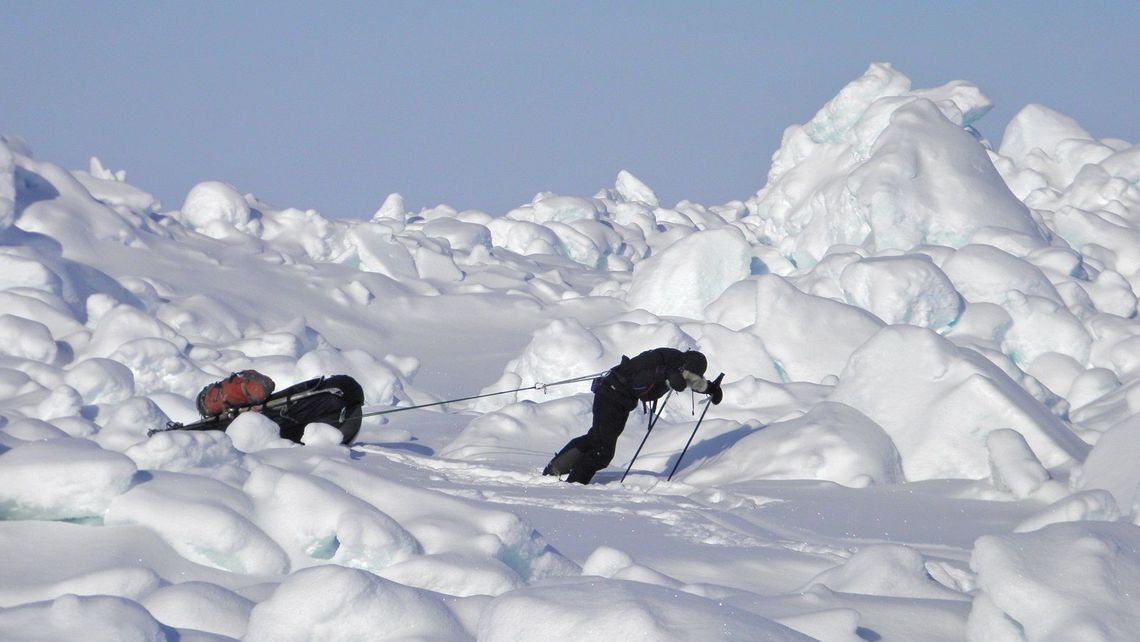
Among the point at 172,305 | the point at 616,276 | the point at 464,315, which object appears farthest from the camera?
the point at 616,276

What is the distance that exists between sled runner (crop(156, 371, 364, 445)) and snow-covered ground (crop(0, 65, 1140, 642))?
31 centimetres

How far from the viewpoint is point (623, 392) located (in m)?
7.75

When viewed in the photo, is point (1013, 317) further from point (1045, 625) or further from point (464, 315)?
point (1045, 625)

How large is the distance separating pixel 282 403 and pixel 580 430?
2650 millimetres

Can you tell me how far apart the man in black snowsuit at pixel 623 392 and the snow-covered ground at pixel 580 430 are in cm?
30

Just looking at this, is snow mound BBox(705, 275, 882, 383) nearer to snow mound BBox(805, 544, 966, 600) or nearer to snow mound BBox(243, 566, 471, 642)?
snow mound BBox(805, 544, 966, 600)

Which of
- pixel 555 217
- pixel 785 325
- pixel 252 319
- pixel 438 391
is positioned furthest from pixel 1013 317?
pixel 555 217

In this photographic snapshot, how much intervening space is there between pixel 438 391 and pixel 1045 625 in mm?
12951

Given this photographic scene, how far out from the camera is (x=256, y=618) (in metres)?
3.48

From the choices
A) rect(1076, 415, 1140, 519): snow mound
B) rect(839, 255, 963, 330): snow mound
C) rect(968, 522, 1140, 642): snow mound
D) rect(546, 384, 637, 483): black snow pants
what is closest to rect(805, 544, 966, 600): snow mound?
rect(968, 522, 1140, 642): snow mound

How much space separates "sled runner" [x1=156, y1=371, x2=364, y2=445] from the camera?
8.71 metres

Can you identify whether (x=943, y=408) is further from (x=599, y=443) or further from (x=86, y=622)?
(x=86, y=622)

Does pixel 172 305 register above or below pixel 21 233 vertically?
below

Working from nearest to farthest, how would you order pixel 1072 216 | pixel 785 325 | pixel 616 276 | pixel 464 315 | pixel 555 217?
pixel 785 325, pixel 464 315, pixel 1072 216, pixel 616 276, pixel 555 217
